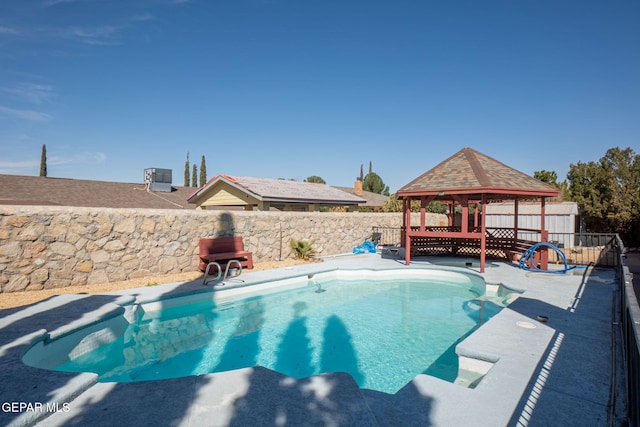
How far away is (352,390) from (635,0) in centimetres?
1505

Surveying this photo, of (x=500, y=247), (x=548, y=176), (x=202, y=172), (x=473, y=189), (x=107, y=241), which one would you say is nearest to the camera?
(x=107, y=241)

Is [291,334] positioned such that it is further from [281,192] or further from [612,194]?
[612,194]

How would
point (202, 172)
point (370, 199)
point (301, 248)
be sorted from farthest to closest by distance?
point (202, 172), point (370, 199), point (301, 248)

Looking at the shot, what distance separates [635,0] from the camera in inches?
428

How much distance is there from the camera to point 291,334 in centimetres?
679

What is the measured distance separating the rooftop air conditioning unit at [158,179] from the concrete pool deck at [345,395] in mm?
17363

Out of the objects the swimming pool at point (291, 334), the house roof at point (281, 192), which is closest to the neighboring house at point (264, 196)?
the house roof at point (281, 192)

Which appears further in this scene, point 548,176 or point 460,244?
point 548,176

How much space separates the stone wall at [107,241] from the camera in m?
7.95

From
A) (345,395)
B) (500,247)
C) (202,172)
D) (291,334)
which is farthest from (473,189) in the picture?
(202,172)

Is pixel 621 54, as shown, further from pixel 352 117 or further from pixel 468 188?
pixel 352 117

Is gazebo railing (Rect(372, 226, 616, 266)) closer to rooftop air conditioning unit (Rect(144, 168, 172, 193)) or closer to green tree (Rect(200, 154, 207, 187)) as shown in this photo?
rooftop air conditioning unit (Rect(144, 168, 172, 193))

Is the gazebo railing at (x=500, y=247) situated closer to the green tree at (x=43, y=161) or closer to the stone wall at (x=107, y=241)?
the stone wall at (x=107, y=241)

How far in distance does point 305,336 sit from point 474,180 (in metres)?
7.95
